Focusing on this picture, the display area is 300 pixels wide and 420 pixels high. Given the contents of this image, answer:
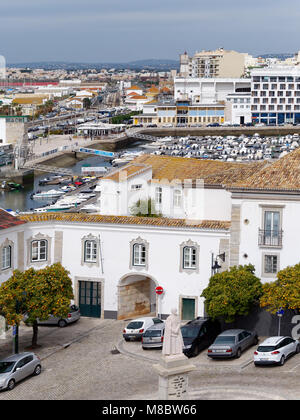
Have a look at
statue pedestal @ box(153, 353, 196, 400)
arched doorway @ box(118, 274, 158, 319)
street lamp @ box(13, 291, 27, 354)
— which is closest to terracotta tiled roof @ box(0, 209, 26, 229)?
street lamp @ box(13, 291, 27, 354)

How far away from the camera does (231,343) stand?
2653 centimetres

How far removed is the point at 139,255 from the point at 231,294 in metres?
4.93

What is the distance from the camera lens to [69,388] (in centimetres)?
2427

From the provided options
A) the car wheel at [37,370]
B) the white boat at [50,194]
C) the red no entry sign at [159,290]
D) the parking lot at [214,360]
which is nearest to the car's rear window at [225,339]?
the parking lot at [214,360]

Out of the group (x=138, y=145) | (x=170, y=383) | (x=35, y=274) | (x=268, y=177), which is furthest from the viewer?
(x=138, y=145)

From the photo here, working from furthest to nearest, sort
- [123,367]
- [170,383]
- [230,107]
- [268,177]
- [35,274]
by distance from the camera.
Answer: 1. [230,107]
2. [268,177]
3. [35,274]
4. [123,367]
5. [170,383]

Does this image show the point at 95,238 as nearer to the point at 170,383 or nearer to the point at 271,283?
the point at 271,283

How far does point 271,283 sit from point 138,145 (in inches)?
4907

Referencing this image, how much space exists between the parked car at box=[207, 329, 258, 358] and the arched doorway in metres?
5.57

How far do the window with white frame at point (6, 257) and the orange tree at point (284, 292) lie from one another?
10.1 m

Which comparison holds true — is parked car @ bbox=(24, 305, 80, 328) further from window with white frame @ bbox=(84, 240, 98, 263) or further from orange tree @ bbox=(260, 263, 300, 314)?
orange tree @ bbox=(260, 263, 300, 314)

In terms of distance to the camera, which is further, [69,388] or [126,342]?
[126,342]

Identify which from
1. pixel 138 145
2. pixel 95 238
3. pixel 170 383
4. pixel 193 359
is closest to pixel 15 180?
pixel 138 145

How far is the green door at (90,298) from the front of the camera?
108 ft
